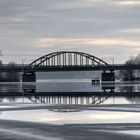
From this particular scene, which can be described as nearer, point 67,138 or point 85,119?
point 67,138

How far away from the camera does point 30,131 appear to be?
1766cm

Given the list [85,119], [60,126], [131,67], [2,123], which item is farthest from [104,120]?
[131,67]

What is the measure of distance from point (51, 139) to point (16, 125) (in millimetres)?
4659

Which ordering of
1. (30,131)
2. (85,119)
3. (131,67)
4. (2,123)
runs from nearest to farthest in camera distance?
(30,131)
(2,123)
(85,119)
(131,67)

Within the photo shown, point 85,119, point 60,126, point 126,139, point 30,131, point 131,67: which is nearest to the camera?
point 126,139

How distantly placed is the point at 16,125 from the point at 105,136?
5.01m

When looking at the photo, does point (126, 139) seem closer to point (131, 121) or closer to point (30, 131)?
point (30, 131)

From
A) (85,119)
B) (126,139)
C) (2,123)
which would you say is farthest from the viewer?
(85,119)

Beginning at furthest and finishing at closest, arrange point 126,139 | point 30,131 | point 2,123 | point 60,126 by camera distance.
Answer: point 2,123
point 60,126
point 30,131
point 126,139

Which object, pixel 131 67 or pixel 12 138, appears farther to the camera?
pixel 131 67

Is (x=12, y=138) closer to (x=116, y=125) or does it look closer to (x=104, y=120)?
(x=116, y=125)

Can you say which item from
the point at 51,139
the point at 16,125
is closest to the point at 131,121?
the point at 16,125

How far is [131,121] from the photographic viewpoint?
21.0 metres

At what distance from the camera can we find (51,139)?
15.5 metres
